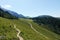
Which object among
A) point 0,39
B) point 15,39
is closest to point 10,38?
point 15,39

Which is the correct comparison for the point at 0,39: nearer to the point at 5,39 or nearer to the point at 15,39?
the point at 5,39

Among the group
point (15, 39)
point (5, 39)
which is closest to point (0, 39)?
point (5, 39)

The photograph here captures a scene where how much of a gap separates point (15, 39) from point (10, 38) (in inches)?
65.0

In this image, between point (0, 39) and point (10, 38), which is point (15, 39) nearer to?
point (10, 38)

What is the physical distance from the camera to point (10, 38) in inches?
2047

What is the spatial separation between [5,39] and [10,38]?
3108 millimetres

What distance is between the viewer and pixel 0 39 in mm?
46688

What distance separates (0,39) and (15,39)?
661 cm

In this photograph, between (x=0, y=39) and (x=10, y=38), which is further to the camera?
(x=10, y=38)

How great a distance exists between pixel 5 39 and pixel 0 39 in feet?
8.80

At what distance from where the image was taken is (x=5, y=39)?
4912 centimetres

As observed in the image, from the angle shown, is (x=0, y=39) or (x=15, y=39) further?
(x=15, y=39)
